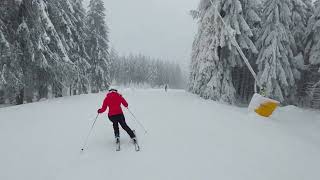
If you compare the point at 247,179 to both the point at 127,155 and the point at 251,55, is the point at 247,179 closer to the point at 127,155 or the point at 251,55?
the point at 127,155

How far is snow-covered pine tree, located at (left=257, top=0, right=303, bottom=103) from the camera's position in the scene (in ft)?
77.8

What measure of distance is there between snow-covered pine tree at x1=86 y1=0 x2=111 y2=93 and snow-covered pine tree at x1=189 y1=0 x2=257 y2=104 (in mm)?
18325

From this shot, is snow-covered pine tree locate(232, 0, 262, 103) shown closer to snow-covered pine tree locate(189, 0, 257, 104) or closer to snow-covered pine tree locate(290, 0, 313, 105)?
snow-covered pine tree locate(189, 0, 257, 104)

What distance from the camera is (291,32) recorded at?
26516mm

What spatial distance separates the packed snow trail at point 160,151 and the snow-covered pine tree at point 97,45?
86.1 ft

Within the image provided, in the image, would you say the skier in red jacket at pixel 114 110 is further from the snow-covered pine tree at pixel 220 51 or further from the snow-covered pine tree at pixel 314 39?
the snow-covered pine tree at pixel 314 39

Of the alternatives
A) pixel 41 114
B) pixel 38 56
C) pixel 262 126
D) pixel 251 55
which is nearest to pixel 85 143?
pixel 41 114

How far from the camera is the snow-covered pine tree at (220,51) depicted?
22047mm

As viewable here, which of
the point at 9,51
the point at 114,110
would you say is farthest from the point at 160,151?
the point at 9,51

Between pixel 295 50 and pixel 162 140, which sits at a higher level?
pixel 295 50

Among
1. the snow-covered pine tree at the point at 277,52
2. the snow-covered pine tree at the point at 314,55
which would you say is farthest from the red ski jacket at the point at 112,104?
the snow-covered pine tree at the point at 314,55

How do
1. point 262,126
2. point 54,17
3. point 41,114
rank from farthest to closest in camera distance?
point 54,17, point 41,114, point 262,126

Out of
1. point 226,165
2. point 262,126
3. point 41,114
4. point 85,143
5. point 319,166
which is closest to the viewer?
point 226,165

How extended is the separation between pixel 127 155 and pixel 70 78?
1554 cm
